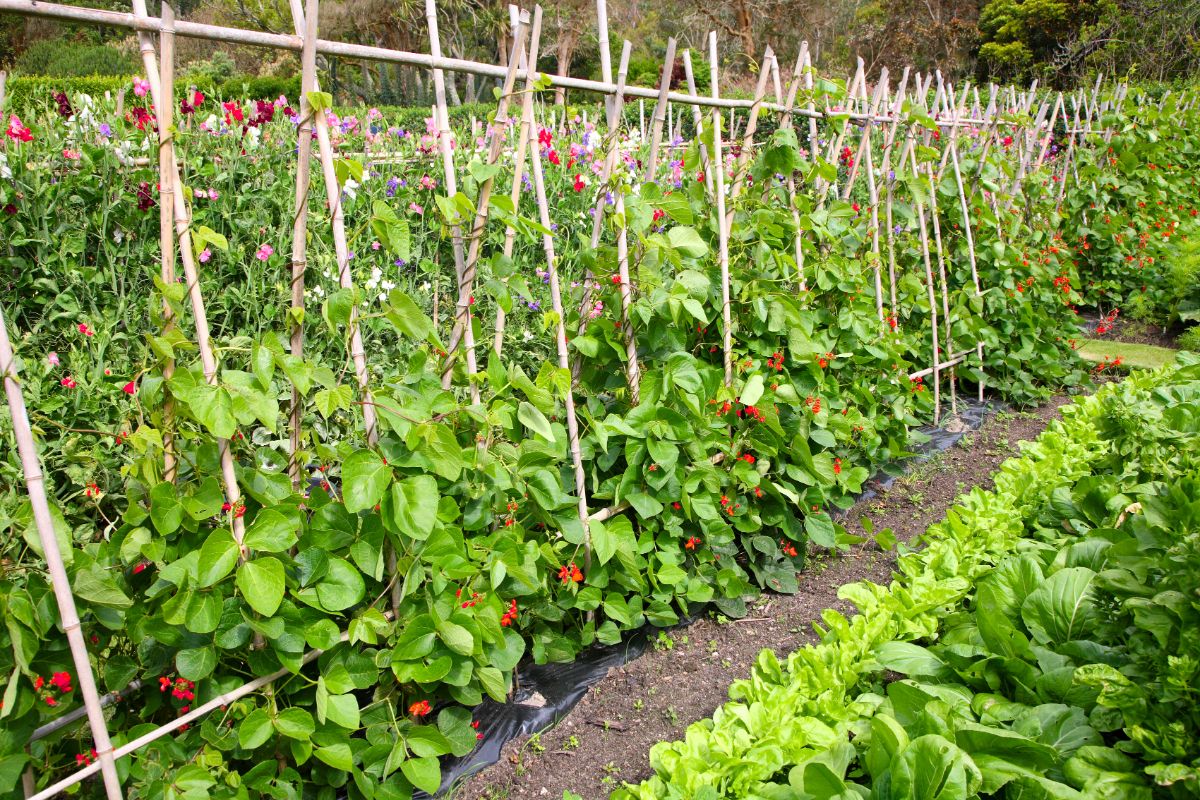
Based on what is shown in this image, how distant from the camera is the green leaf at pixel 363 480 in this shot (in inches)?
64.7

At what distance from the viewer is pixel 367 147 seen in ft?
15.5

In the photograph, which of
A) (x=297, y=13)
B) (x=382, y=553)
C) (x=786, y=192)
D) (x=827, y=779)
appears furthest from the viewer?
(x=786, y=192)

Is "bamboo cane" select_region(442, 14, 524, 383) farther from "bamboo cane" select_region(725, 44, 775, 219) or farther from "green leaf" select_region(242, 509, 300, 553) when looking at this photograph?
"bamboo cane" select_region(725, 44, 775, 219)

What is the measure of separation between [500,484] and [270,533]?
58 centimetres

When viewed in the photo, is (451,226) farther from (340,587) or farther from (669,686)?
(669,686)

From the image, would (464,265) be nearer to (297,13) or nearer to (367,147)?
(297,13)

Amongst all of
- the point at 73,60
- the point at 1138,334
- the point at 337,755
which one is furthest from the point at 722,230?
the point at 73,60

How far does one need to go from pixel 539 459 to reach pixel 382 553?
18.6 inches

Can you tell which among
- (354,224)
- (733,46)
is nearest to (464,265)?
(354,224)

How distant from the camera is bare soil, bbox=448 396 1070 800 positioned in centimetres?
201

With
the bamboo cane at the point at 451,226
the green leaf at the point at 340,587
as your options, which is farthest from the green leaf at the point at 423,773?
the bamboo cane at the point at 451,226

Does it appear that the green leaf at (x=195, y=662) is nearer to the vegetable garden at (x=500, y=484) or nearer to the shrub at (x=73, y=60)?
the vegetable garden at (x=500, y=484)

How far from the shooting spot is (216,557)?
151cm

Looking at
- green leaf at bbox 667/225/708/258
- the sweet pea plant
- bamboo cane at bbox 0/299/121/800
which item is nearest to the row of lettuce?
the sweet pea plant
